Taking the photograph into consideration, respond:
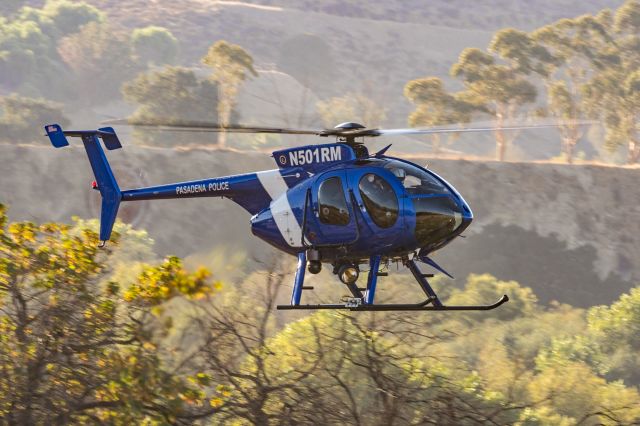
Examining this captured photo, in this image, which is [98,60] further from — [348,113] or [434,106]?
[434,106]

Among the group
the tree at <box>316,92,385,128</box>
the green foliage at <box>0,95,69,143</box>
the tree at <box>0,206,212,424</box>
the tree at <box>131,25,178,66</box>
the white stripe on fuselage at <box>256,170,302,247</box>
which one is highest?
the tree at <box>131,25,178,66</box>

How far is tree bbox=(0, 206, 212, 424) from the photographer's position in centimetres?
1463

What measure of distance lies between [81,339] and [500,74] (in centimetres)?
8811

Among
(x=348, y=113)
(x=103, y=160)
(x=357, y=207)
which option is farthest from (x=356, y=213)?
(x=348, y=113)

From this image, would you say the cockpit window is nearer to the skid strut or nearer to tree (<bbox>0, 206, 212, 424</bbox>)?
the skid strut

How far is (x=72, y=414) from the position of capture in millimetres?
15133

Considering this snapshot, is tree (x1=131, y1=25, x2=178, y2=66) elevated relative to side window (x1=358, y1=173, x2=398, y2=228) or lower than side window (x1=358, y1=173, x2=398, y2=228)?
elevated

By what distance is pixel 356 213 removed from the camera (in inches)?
735

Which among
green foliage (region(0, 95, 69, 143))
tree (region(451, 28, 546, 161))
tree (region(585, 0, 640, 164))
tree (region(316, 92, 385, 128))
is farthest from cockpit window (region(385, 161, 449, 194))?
tree (region(316, 92, 385, 128))

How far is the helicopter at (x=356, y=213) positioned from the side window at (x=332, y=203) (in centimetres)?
2

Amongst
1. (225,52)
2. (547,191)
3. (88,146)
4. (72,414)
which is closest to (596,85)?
(547,191)

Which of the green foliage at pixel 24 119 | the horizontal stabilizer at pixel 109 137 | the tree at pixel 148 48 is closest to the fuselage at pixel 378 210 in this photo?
the horizontal stabilizer at pixel 109 137

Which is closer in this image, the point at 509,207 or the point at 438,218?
the point at 438,218

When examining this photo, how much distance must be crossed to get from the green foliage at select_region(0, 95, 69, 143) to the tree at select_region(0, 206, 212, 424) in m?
107
